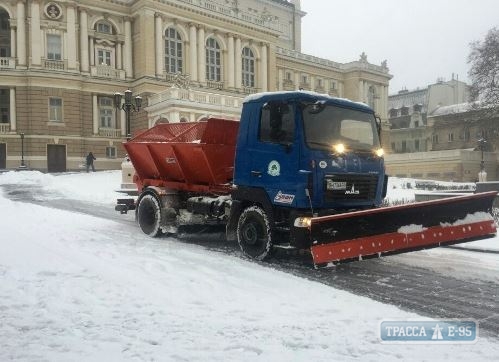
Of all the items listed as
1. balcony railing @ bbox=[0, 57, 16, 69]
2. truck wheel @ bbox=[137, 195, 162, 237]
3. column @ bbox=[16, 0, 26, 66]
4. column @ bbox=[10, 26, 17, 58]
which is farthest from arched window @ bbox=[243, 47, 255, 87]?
truck wheel @ bbox=[137, 195, 162, 237]

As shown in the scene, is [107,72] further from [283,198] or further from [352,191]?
[352,191]

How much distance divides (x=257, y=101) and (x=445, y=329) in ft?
16.3

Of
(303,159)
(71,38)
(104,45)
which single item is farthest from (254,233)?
(104,45)

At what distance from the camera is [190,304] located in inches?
226

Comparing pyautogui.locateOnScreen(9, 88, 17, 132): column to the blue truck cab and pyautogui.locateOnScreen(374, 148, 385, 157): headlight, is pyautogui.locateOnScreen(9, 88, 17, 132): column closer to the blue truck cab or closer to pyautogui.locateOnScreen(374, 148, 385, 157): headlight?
the blue truck cab

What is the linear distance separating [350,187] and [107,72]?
42962 millimetres

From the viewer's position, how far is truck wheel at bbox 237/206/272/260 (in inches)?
318

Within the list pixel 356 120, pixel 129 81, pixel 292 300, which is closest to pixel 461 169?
pixel 129 81

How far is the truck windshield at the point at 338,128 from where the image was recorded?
25.0ft

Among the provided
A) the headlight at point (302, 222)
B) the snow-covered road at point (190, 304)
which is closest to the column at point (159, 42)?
the snow-covered road at point (190, 304)

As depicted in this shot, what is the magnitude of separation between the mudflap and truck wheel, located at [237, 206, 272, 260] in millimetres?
1329

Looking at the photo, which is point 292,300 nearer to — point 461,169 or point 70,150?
point 70,150

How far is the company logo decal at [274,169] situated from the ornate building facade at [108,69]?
31848mm

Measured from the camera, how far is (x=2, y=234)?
33.6 feet
